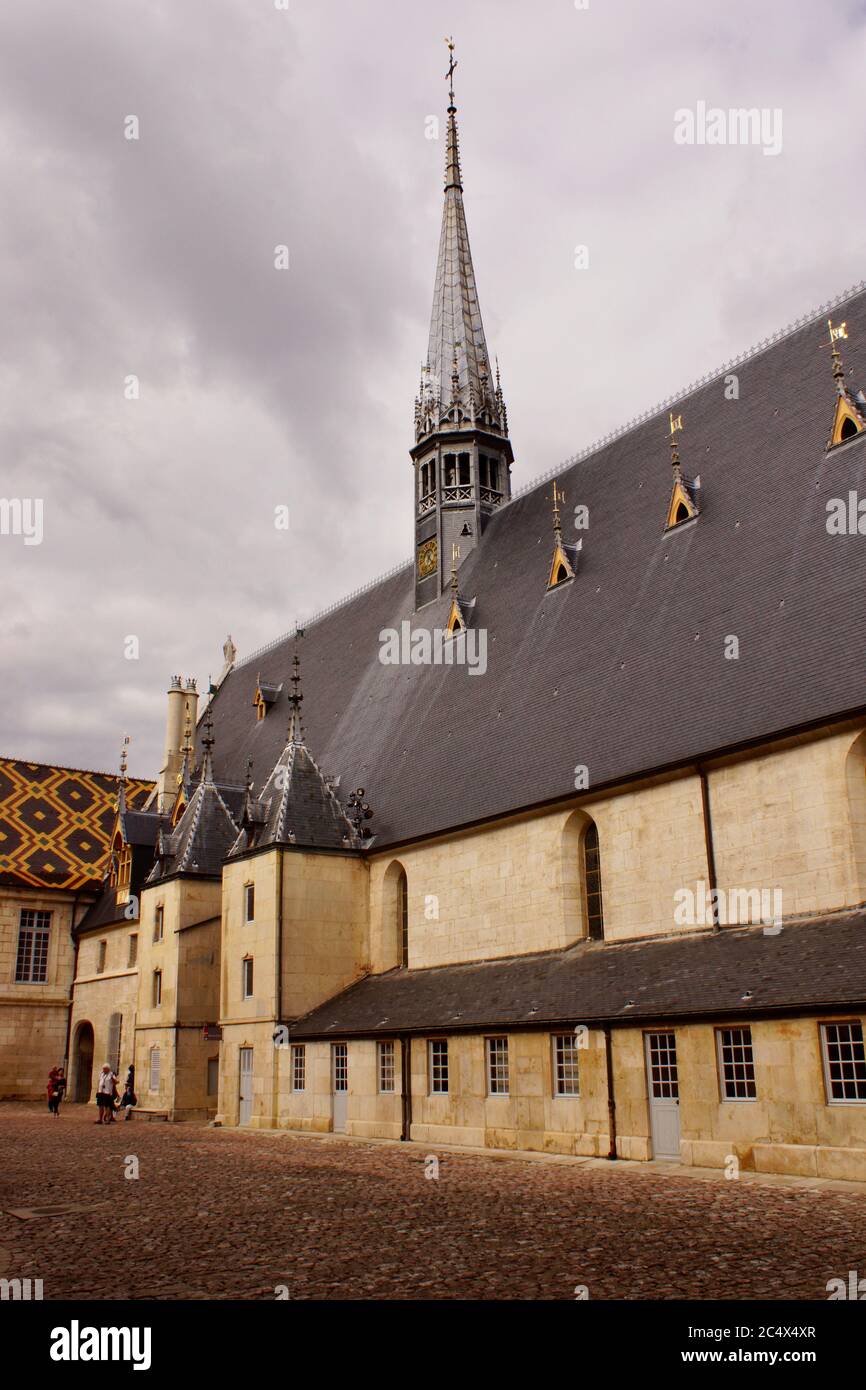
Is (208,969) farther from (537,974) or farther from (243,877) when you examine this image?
(537,974)

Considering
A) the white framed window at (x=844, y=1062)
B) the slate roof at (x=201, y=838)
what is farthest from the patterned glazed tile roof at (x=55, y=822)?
the white framed window at (x=844, y=1062)

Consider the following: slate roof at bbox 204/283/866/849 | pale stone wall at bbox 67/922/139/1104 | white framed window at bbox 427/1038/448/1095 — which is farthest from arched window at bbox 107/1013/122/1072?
white framed window at bbox 427/1038/448/1095

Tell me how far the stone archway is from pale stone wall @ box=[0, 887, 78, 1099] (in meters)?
0.75

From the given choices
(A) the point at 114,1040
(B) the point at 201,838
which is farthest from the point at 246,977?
(A) the point at 114,1040

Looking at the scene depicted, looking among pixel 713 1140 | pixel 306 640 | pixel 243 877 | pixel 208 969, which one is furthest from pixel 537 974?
pixel 306 640

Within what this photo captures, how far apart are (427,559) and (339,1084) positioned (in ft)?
62.4

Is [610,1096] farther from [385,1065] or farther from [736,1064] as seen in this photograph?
[385,1065]

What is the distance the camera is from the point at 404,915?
33562mm

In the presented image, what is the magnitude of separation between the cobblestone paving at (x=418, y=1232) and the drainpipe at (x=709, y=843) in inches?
214

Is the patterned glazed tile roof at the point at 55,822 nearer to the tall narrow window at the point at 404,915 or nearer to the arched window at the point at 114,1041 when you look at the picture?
the arched window at the point at 114,1041

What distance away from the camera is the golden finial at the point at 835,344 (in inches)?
974

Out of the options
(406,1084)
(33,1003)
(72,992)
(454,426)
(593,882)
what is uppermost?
(454,426)

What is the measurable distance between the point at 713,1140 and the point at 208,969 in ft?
74.0
